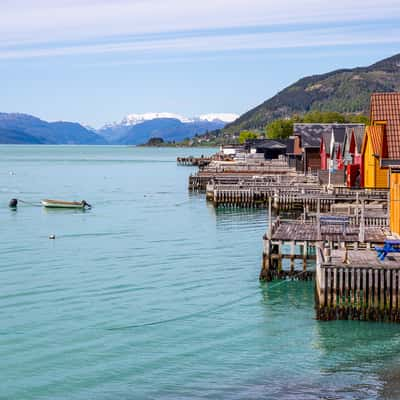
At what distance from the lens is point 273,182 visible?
8144cm

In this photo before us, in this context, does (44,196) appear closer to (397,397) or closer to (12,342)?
(12,342)

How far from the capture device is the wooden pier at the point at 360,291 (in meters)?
27.7

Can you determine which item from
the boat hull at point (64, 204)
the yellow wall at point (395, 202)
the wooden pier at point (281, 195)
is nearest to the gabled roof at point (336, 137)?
the wooden pier at point (281, 195)

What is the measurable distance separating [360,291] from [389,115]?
66.9 feet

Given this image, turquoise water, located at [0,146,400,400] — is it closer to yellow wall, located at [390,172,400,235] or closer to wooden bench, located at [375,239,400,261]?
wooden bench, located at [375,239,400,261]

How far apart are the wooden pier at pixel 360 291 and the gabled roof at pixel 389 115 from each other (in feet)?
52.7

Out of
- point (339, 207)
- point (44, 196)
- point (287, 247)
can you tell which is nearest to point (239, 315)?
point (287, 247)

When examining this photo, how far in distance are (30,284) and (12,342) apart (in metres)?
9.91

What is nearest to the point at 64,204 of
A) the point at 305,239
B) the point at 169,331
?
the point at 305,239

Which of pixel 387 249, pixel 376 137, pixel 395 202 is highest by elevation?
pixel 376 137

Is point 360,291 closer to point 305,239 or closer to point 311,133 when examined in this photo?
point 305,239

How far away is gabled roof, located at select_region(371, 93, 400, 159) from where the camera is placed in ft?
142

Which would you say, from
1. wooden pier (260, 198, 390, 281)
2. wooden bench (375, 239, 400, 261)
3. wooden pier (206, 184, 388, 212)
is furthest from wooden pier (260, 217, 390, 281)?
wooden pier (206, 184, 388, 212)

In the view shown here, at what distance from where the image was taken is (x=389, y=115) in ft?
151
